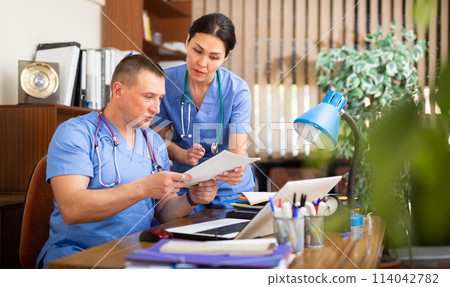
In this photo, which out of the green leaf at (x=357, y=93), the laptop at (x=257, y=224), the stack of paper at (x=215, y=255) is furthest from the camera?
the green leaf at (x=357, y=93)

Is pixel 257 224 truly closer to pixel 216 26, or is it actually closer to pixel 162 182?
pixel 162 182

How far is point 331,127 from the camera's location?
1.00 metres

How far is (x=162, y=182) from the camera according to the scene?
1106 mm

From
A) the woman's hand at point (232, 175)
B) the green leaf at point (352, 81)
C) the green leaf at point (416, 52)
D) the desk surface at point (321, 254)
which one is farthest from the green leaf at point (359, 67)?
the desk surface at point (321, 254)

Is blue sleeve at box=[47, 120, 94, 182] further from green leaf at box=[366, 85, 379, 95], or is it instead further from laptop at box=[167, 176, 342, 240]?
green leaf at box=[366, 85, 379, 95]

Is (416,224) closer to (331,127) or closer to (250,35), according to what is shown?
(331,127)

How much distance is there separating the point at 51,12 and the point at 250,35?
1.87m

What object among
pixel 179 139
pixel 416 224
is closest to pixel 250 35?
pixel 179 139

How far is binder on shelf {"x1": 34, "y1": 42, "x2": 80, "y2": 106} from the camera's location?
1.93 m

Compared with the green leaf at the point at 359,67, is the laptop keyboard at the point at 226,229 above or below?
below

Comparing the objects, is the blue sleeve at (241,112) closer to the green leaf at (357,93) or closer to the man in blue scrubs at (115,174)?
the man in blue scrubs at (115,174)

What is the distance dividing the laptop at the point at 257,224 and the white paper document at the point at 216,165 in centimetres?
13

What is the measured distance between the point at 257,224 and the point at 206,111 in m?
0.86

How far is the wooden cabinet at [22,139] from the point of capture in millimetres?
1719
